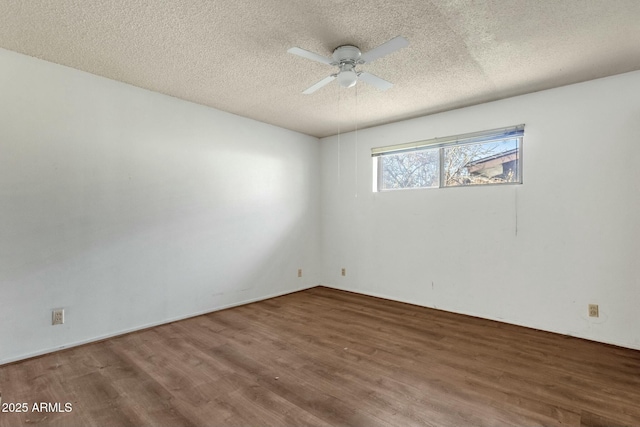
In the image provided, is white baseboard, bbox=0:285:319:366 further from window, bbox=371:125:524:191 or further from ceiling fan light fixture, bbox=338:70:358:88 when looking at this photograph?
ceiling fan light fixture, bbox=338:70:358:88

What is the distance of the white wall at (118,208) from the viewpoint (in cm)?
232

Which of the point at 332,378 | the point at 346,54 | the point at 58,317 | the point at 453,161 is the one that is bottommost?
the point at 332,378

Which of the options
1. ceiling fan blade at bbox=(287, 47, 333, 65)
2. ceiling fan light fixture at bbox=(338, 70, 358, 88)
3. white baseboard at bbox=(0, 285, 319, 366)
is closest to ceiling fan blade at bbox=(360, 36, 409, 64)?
ceiling fan light fixture at bbox=(338, 70, 358, 88)

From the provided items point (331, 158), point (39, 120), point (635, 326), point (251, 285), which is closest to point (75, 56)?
point (39, 120)

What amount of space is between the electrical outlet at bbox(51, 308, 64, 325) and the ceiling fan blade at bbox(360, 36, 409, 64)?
3037mm

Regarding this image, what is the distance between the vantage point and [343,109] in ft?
11.6

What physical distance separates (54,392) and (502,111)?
14.3 ft

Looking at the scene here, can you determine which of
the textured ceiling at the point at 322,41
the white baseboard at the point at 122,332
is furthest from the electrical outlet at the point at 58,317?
the textured ceiling at the point at 322,41

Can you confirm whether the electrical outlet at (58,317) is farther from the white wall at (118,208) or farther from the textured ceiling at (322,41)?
the textured ceiling at (322,41)

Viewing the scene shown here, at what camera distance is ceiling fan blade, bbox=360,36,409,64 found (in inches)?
69.6

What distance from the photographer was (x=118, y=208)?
109 inches

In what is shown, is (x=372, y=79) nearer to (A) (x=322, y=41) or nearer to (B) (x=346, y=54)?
(B) (x=346, y=54)

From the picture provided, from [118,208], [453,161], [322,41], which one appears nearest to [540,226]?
[453,161]

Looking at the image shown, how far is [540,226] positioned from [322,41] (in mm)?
2637
